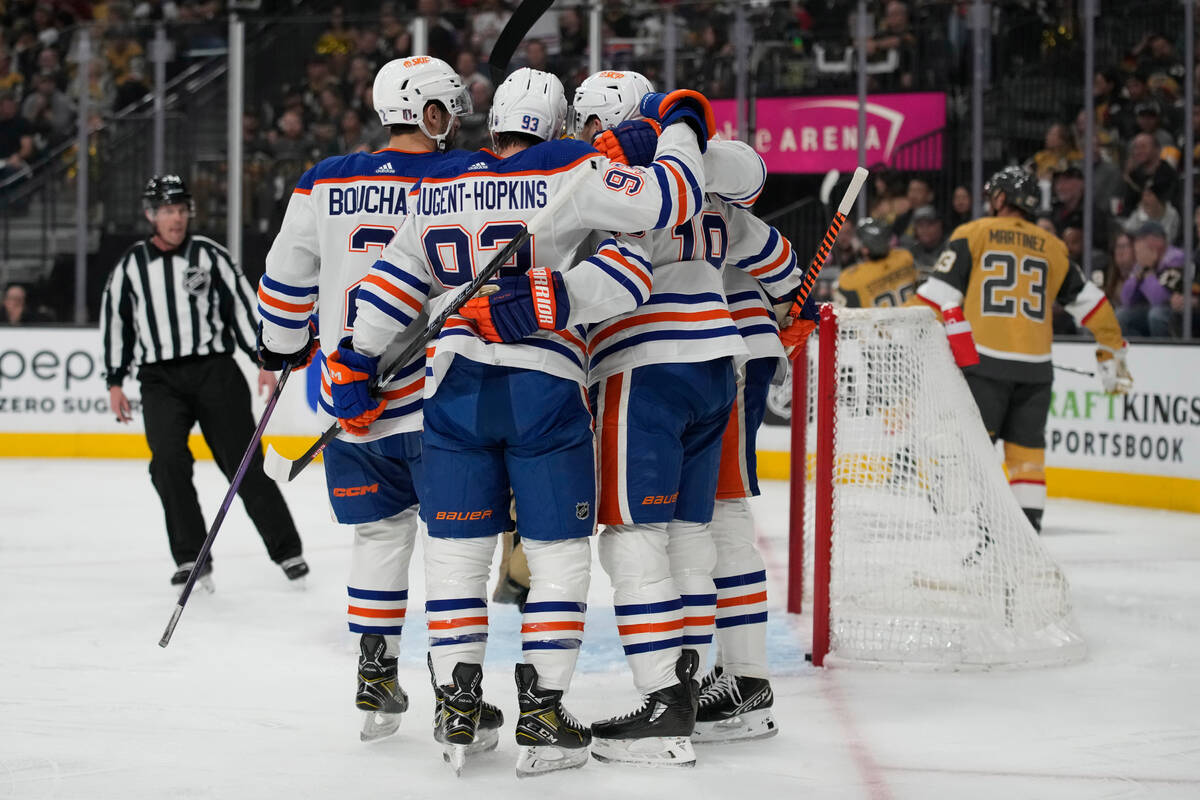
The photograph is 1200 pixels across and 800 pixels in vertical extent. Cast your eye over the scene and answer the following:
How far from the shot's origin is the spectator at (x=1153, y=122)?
7097mm

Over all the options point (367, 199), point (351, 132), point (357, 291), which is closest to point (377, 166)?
point (367, 199)

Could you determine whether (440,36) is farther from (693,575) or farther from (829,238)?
(693,575)

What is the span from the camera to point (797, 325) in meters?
3.03

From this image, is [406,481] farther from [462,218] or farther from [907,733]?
[907,733]

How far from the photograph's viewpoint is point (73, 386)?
7848 mm

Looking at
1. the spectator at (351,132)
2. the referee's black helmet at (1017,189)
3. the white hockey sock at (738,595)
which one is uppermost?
the spectator at (351,132)

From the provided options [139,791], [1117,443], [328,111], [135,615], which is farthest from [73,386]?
[139,791]

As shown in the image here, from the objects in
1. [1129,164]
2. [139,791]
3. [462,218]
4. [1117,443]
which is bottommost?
[139,791]

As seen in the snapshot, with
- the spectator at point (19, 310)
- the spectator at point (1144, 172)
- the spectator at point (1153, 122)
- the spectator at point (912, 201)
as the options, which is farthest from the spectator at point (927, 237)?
the spectator at point (19, 310)

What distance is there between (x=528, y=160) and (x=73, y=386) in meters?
6.06

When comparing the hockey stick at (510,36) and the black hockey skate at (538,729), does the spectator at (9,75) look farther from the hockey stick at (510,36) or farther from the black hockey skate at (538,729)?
the black hockey skate at (538,729)

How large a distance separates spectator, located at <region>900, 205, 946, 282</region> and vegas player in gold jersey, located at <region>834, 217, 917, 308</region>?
30.8 inches

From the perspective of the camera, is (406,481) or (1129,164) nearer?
(406,481)

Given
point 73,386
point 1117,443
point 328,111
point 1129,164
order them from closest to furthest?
point 1117,443, point 1129,164, point 73,386, point 328,111
